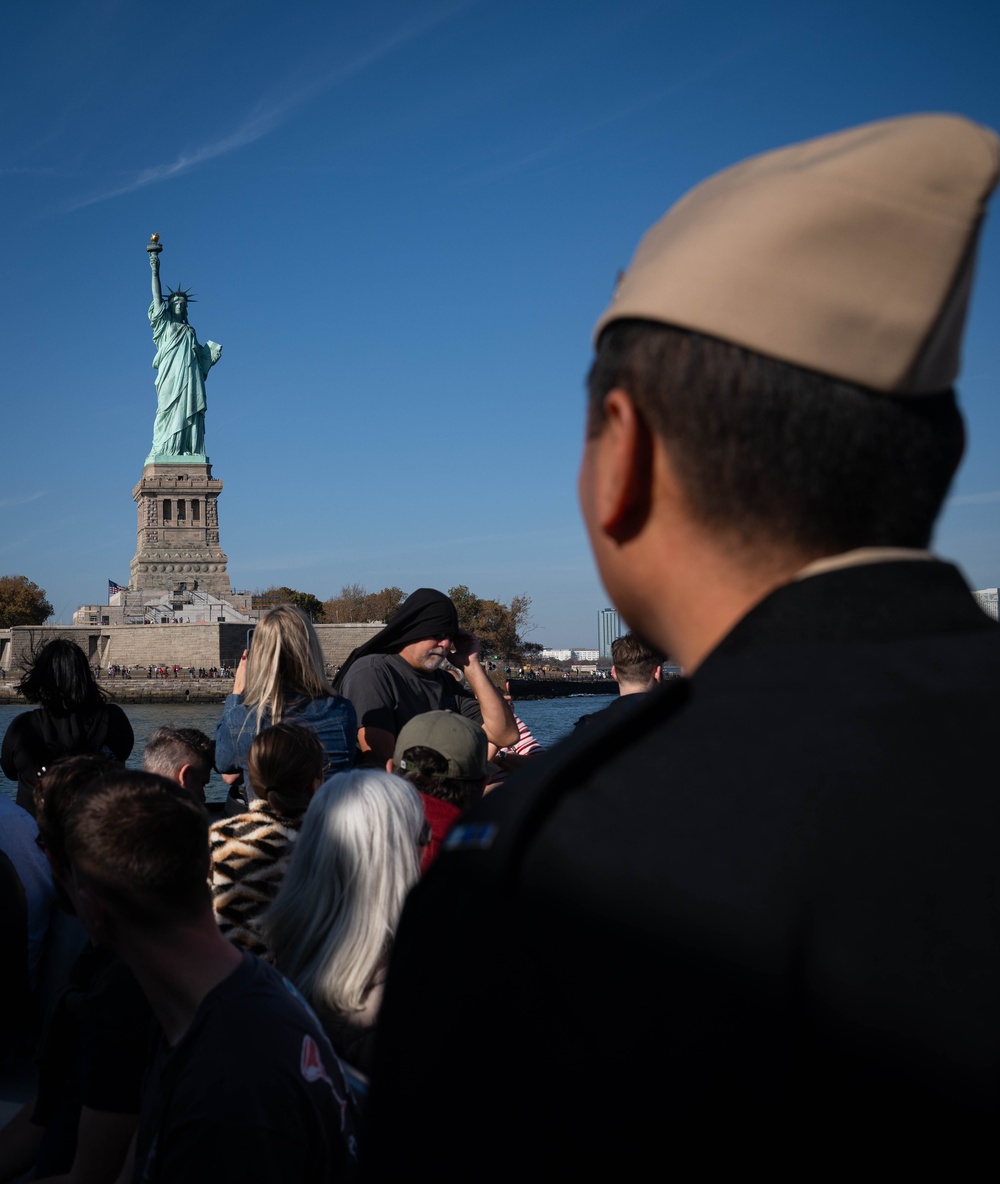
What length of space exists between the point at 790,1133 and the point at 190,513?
52.0 meters

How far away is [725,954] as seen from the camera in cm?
67

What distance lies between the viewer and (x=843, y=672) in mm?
730

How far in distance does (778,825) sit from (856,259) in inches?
16.0

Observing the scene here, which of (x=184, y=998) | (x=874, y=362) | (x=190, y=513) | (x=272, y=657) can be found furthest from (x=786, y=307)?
(x=190, y=513)

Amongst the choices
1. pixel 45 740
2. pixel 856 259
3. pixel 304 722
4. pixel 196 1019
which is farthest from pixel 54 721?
pixel 856 259

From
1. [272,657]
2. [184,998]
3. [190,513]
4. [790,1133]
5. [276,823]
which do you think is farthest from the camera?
[190,513]

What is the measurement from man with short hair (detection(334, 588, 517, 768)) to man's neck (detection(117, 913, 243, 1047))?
8.43 feet

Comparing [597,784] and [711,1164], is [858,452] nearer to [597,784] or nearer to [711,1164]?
[597,784]

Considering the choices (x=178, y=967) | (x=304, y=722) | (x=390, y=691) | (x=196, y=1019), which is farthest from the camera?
(x=390, y=691)

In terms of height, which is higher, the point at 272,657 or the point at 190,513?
the point at 190,513

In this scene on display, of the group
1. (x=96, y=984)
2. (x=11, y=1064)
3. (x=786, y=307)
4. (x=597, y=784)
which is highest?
(x=786, y=307)

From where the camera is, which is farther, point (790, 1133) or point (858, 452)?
point (858, 452)

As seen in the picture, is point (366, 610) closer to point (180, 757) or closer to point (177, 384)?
point (177, 384)

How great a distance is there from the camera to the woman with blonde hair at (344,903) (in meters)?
2.56
